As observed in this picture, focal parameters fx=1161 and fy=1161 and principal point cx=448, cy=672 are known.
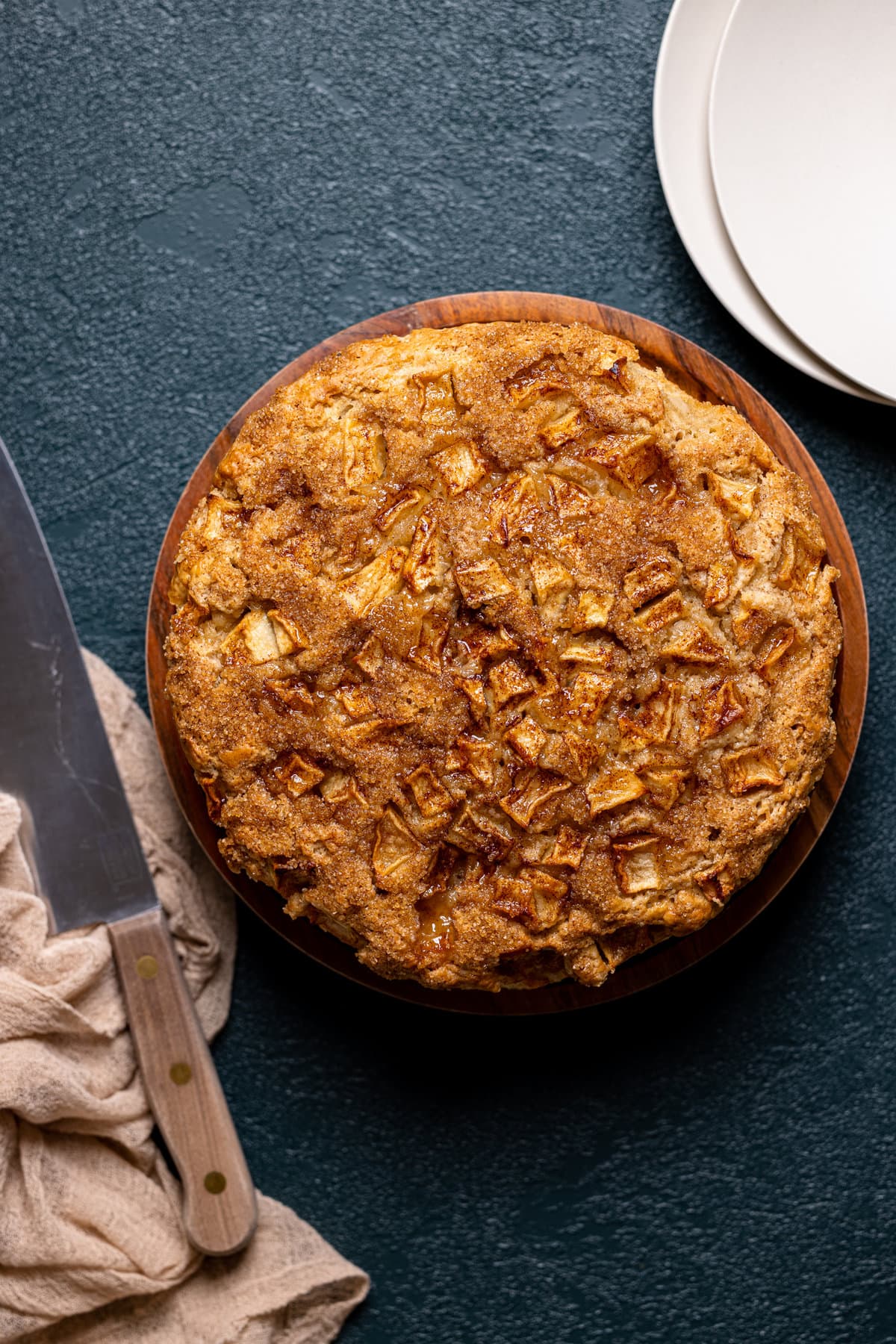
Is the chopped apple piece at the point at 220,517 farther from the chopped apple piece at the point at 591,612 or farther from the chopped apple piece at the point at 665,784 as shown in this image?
the chopped apple piece at the point at 665,784

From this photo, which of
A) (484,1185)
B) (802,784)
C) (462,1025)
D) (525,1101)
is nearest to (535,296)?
(802,784)

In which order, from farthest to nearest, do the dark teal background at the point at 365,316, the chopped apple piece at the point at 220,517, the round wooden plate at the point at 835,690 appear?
the dark teal background at the point at 365,316 → the round wooden plate at the point at 835,690 → the chopped apple piece at the point at 220,517

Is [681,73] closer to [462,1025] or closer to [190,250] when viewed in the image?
[190,250]

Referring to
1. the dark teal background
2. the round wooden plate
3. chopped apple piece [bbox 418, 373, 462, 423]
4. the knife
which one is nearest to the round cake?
chopped apple piece [bbox 418, 373, 462, 423]

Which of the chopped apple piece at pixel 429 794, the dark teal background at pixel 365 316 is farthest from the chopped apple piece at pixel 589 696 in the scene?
the dark teal background at pixel 365 316

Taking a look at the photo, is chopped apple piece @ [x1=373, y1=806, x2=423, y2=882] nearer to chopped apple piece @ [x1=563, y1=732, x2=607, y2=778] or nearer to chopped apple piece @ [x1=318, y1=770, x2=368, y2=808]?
chopped apple piece @ [x1=318, y1=770, x2=368, y2=808]

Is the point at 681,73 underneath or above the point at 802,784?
above

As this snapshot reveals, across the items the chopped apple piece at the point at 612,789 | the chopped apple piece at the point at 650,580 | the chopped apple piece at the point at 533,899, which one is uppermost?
the chopped apple piece at the point at 650,580
